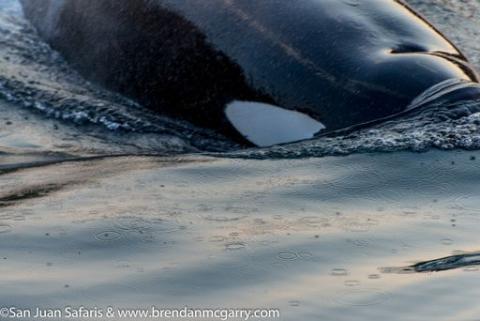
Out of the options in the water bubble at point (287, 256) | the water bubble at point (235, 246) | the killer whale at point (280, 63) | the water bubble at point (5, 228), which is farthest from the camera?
the killer whale at point (280, 63)

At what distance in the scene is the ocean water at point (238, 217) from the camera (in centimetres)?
465

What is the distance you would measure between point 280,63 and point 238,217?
1.89 meters

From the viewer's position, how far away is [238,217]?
18.4 ft

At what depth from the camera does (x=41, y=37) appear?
9852mm

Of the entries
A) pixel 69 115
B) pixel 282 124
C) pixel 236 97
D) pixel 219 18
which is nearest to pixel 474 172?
pixel 282 124

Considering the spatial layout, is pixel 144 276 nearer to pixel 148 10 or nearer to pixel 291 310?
pixel 291 310

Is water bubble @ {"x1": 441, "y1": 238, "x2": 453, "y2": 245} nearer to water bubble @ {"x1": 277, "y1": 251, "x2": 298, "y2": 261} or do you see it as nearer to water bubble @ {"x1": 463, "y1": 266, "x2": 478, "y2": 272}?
water bubble @ {"x1": 463, "y1": 266, "x2": 478, "y2": 272}

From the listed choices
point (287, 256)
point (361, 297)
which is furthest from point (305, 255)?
point (361, 297)

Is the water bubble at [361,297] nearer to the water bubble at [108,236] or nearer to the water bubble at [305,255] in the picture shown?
the water bubble at [305,255]

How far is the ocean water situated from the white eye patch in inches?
6.7

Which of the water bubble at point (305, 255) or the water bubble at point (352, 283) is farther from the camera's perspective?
the water bubble at point (305, 255)

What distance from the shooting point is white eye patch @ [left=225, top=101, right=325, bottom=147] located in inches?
274

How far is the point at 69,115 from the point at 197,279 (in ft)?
11.1

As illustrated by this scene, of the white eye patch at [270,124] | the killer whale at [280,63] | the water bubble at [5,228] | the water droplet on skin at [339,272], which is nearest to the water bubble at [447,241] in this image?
the water droplet on skin at [339,272]
